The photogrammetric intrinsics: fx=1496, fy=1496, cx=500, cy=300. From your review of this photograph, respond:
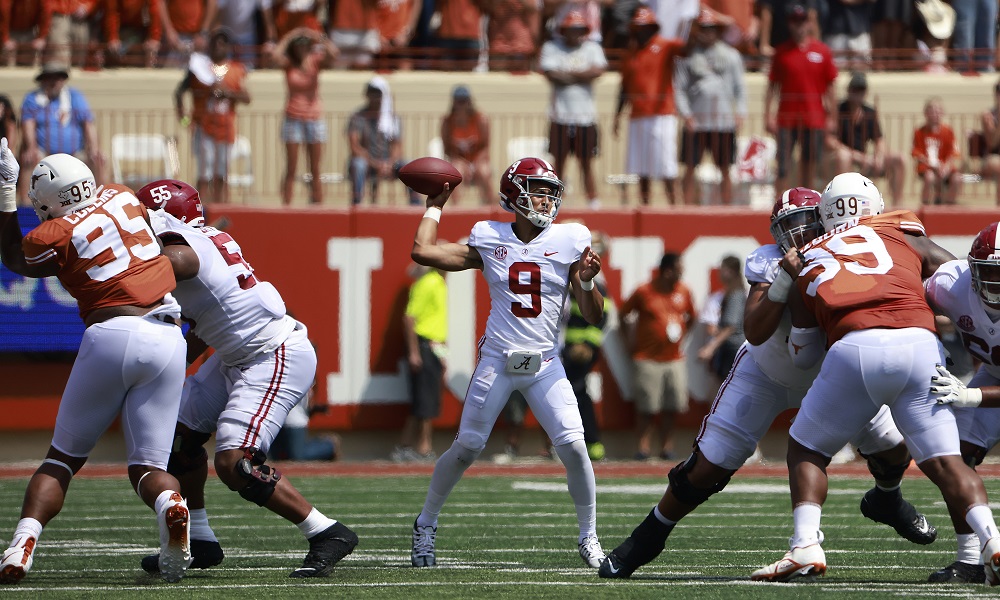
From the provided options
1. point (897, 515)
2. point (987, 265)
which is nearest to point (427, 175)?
point (987, 265)

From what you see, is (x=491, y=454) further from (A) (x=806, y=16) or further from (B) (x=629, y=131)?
(A) (x=806, y=16)

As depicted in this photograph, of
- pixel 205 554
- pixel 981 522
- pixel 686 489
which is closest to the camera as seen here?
pixel 981 522

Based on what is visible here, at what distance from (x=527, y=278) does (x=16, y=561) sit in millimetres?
2506

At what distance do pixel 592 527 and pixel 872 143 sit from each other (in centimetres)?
795

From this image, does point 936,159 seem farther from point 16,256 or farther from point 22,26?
point 16,256

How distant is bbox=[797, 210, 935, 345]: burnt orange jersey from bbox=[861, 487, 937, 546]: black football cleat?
1261mm

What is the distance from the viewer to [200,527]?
682 centimetres

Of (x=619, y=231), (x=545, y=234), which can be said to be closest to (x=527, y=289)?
(x=545, y=234)

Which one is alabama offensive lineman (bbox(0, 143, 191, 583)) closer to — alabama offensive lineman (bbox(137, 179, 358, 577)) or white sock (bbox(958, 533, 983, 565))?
alabama offensive lineman (bbox(137, 179, 358, 577))

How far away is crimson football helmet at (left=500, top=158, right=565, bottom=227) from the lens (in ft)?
22.5

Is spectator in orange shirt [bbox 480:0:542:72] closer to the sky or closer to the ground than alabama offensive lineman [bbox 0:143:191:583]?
closer to the sky

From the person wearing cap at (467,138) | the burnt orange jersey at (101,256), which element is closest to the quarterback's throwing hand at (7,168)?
the burnt orange jersey at (101,256)

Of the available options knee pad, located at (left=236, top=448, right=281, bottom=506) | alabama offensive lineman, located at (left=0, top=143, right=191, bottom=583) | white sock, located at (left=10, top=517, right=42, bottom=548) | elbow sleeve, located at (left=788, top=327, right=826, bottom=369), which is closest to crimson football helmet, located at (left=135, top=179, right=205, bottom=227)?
alabama offensive lineman, located at (left=0, top=143, right=191, bottom=583)

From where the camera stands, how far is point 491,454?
44.4 feet
